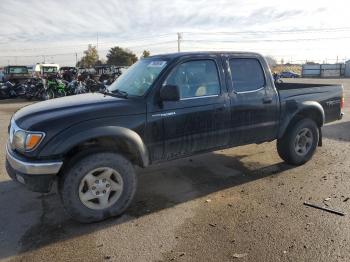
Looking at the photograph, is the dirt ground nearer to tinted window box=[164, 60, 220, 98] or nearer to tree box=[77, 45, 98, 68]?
tinted window box=[164, 60, 220, 98]

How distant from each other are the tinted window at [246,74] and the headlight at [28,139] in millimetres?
2757

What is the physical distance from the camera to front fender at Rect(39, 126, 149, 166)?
3898 mm

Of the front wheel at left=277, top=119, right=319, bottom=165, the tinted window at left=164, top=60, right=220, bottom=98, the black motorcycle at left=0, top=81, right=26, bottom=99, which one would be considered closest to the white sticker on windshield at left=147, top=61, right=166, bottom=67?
the tinted window at left=164, top=60, right=220, bottom=98

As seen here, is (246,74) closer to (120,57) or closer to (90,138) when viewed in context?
(90,138)

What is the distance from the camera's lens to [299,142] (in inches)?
248

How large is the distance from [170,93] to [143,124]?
49 cm

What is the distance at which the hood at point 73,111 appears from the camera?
398 centimetres

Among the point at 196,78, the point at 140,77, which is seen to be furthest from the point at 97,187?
the point at 196,78

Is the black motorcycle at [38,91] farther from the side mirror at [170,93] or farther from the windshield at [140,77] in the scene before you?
the side mirror at [170,93]

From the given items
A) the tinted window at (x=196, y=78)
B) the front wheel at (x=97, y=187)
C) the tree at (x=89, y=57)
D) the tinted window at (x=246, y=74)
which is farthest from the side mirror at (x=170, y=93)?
the tree at (x=89, y=57)

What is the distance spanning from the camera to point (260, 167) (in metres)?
6.24

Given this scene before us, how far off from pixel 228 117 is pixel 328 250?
221 centimetres

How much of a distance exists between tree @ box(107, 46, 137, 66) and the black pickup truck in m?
70.8

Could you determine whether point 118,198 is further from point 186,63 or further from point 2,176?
point 2,176
